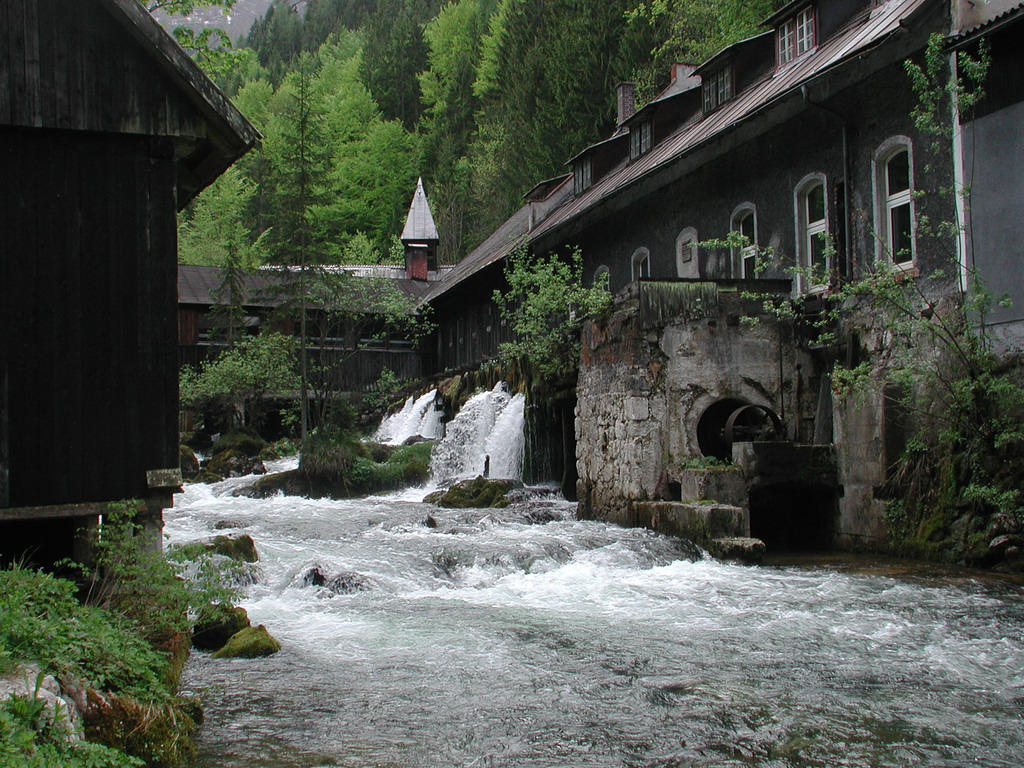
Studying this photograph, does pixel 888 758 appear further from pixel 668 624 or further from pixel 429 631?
pixel 429 631

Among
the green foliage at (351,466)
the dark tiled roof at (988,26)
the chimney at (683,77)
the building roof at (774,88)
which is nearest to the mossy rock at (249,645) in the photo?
the dark tiled roof at (988,26)

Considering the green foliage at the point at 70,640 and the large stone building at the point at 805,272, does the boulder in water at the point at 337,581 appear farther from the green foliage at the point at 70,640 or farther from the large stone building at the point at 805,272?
the large stone building at the point at 805,272

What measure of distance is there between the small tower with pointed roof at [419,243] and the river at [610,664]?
1329 inches

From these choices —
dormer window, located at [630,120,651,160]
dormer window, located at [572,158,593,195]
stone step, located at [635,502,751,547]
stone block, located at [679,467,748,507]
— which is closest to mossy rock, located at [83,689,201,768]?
stone step, located at [635,502,751,547]

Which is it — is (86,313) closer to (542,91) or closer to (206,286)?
(206,286)

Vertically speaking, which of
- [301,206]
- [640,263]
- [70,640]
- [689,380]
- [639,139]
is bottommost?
[70,640]

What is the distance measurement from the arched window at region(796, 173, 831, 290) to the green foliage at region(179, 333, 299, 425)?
1542cm

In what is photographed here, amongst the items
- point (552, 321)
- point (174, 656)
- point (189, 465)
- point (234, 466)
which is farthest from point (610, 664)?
point (189, 465)

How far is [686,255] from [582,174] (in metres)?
7.32

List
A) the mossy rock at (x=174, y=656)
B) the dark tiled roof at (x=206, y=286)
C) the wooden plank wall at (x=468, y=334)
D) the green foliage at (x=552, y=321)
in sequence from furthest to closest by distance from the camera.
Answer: the dark tiled roof at (x=206, y=286), the wooden plank wall at (x=468, y=334), the green foliage at (x=552, y=321), the mossy rock at (x=174, y=656)

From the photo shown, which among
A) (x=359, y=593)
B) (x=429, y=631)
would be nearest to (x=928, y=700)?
(x=429, y=631)

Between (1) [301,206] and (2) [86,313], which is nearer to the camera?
(2) [86,313]

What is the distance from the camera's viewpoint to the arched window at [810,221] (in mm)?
14859

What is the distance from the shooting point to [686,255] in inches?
730
